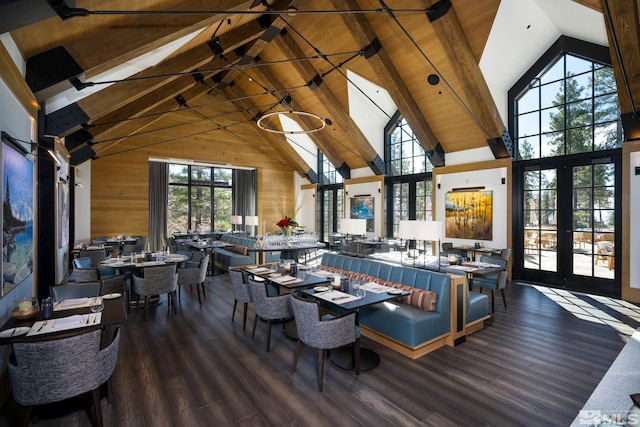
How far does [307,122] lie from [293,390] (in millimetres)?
9917

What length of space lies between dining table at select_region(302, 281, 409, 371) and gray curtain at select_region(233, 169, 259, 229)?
1058 centimetres

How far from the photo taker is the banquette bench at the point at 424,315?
3.63 metres

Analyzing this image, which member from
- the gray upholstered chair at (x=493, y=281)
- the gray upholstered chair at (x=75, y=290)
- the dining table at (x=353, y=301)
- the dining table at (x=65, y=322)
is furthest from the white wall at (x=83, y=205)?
the gray upholstered chair at (x=493, y=281)

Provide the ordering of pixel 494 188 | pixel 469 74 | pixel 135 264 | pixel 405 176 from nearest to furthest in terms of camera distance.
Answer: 1. pixel 135 264
2. pixel 469 74
3. pixel 494 188
4. pixel 405 176

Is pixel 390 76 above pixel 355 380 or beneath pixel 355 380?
above

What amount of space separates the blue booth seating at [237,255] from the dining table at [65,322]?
522 cm

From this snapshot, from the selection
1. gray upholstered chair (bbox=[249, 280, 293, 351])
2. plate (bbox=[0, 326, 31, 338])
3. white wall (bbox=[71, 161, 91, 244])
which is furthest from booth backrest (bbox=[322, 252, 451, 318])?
white wall (bbox=[71, 161, 91, 244])

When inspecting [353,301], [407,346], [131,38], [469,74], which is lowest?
[407,346]

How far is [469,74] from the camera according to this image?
646cm

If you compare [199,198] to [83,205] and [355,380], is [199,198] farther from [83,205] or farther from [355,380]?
[355,380]

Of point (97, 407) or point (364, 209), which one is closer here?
point (97, 407)

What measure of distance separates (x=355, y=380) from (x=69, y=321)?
2570 millimetres

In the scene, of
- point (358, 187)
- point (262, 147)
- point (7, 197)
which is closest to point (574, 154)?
point (358, 187)

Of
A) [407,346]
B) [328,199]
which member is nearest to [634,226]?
[407,346]
